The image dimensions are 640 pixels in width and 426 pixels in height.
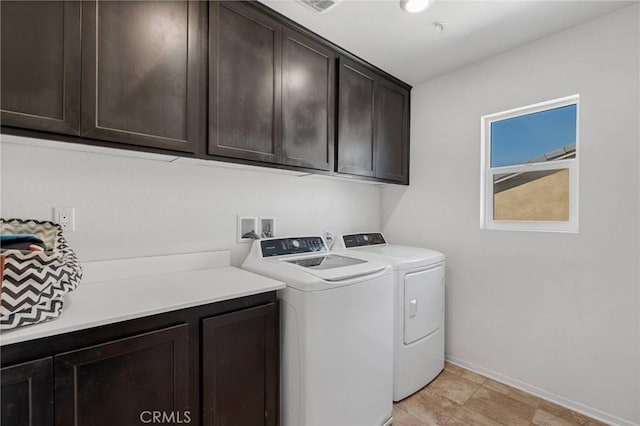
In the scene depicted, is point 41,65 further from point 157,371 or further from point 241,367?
point 241,367

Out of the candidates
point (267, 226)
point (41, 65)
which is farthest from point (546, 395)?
point (41, 65)

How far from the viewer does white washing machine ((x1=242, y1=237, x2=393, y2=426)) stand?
4.64 feet

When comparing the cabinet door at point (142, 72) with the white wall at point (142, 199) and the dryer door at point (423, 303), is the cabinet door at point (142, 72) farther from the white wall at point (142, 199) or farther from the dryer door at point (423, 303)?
the dryer door at point (423, 303)

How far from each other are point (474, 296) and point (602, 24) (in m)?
1.94

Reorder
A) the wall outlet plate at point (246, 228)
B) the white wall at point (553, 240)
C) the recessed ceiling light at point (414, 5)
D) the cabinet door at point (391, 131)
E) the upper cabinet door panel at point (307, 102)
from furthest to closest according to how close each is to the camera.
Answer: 1. the cabinet door at point (391, 131)
2. the wall outlet plate at point (246, 228)
3. the upper cabinet door panel at point (307, 102)
4. the white wall at point (553, 240)
5. the recessed ceiling light at point (414, 5)

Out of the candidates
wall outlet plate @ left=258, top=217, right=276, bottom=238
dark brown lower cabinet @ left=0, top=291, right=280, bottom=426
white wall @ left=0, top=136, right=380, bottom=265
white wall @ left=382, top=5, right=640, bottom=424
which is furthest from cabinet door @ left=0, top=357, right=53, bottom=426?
white wall @ left=382, top=5, right=640, bottom=424

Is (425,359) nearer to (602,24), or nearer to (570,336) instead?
(570,336)

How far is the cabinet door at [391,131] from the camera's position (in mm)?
2449

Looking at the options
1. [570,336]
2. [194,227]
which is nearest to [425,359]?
[570,336]

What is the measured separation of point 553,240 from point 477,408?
1.21m

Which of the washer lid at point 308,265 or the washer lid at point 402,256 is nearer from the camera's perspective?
the washer lid at point 308,265

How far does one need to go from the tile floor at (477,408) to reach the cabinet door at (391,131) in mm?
1648

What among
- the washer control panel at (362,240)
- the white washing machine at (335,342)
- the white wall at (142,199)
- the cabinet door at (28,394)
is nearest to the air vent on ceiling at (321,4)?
the white wall at (142,199)

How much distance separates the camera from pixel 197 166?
1.78 m
